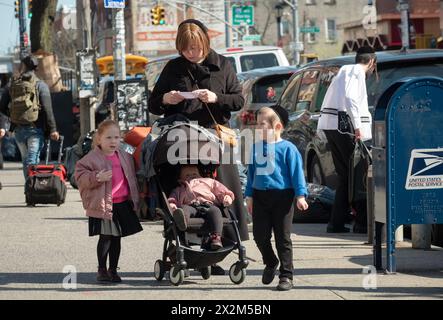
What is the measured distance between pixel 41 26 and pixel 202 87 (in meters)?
24.4

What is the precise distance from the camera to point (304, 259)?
33.3ft

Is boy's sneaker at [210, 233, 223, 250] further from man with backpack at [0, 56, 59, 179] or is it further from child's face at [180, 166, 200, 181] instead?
man with backpack at [0, 56, 59, 179]

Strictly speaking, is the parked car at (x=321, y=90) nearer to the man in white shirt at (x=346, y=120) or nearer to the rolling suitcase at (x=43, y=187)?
the man in white shirt at (x=346, y=120)

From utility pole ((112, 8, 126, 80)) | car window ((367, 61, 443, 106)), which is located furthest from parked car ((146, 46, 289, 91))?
car window ((367, 61, 443, 106))

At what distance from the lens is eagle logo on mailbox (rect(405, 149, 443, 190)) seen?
905 cm

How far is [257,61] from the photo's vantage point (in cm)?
2802

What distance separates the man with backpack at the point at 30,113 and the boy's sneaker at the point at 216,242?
717cm

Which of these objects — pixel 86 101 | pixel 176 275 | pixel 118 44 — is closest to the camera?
pixel 176 275

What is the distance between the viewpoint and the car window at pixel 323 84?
14.2 meters

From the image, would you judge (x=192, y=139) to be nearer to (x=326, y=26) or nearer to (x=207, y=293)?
(x=207, y=293)

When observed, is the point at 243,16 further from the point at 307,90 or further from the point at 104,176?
the point at 104,176

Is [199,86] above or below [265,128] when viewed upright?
above

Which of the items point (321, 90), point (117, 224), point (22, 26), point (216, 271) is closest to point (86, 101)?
point (321, 90)

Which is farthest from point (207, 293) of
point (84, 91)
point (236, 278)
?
point (84, 91)
